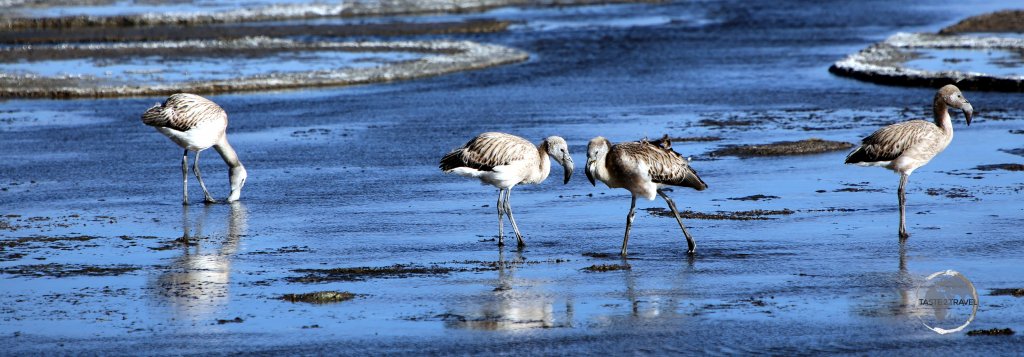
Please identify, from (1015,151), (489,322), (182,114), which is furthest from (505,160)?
(1015,151)

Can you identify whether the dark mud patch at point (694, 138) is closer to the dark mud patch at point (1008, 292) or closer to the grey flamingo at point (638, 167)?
the grey flamingo at point (638, 167)

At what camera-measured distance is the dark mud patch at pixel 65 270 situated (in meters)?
10.2

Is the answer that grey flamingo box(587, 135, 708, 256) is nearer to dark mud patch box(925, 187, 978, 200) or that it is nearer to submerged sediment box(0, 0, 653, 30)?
dark mud patch box(925, 187, 978, 200)

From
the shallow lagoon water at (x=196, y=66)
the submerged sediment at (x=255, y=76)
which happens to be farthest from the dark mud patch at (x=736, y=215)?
the shallow lagoon water at (x=196, y=66)

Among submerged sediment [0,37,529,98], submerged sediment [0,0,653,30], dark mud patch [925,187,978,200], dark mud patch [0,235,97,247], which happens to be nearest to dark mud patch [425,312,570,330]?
dark mud patch [0,235,97,247]

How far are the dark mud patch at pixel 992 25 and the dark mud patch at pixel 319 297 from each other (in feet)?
87.7

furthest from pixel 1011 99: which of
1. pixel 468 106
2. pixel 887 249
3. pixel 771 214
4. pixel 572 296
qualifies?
pixel 572 296

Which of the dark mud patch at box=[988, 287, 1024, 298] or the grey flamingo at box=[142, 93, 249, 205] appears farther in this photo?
the grey flamingo at box=[142, 93, 249, 205]

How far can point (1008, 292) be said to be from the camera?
353 inches

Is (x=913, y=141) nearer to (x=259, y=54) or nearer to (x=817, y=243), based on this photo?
(x=817, y=243)

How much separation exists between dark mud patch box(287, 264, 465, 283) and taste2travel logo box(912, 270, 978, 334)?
335 centimetres

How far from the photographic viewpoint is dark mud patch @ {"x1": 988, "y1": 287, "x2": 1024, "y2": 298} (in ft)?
29.2

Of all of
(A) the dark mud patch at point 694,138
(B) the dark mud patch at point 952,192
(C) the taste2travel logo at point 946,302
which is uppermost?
(C) the taste2travel logo at point 946,302

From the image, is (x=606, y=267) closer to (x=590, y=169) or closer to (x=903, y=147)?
(x=590, y=169)
